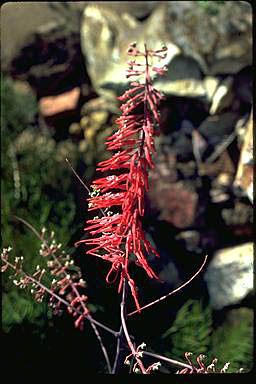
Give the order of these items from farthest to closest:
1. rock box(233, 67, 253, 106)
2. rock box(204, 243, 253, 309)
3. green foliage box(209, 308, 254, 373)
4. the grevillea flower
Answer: rock box(233, 67, 253, 106), rock box(204, 243, 253, 309), green foliage box(209, 308, 254, 373), the grevillea flower

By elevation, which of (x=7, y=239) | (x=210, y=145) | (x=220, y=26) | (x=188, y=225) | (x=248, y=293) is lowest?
(x=248, y=293)

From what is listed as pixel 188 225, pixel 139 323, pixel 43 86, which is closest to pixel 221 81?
pixel 188 225

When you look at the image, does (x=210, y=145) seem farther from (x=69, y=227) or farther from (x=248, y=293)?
(x=69, y=227)

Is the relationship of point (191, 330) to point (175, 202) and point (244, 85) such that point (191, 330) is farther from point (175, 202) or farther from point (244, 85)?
point (244, 85)

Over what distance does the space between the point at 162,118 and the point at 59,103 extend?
36 cm

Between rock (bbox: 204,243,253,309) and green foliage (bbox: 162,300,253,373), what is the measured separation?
0.07 meters

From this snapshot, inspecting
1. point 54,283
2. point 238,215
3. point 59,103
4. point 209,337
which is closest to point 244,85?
point 238,215

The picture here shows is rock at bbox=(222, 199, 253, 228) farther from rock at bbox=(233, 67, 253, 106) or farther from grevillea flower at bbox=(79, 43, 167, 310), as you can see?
grevillea flower at bbox=(79, 43, 167, 310)

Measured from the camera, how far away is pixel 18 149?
1485 millimetres

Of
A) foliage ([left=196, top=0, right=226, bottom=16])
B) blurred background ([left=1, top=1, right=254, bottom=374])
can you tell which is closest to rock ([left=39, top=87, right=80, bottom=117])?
blurred background ([left=1, top=1, right=254, bottom=374])

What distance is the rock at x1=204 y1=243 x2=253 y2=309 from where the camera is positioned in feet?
4.25

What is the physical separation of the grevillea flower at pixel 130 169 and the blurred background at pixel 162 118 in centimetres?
61

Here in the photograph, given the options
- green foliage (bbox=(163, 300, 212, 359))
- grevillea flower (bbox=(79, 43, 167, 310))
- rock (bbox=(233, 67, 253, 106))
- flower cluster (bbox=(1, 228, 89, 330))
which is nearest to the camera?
grevillea flower (bbox=(79, 43, 167, 310))

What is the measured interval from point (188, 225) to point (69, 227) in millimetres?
552
